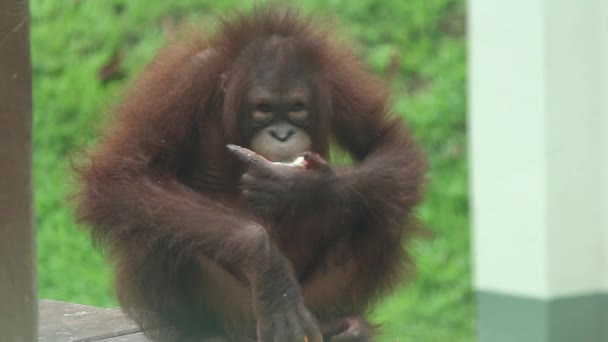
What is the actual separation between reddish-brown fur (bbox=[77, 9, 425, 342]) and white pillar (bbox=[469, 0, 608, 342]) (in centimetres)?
236

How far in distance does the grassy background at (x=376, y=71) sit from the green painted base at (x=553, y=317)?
537 millimetres

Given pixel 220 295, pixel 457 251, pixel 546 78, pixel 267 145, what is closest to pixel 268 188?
pixel 267 145

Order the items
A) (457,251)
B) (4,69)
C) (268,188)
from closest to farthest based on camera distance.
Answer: (4,69) < (268,188) < (457,251)

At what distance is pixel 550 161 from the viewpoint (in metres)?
5.82

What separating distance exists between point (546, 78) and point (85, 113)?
122 inches

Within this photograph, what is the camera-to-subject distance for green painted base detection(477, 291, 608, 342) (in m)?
5.86

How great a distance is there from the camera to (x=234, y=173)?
347 cm

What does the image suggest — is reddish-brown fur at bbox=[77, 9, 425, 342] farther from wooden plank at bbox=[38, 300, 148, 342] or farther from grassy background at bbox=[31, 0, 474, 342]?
grassy background at bbox=[31, 0, 474, 342]

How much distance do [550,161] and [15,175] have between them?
362 centimetres

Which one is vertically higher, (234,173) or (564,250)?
(234,173)

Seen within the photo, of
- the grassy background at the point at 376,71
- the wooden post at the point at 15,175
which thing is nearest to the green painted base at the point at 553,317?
the grassy background at the point at 376,71

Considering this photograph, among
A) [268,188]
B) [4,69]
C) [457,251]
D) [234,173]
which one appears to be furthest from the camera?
[457,251]

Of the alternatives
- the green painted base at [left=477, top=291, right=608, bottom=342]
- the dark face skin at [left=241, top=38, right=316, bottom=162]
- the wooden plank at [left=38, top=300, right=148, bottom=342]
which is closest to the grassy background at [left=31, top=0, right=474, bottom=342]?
the green painted base at [left=477, top=291, right=608, bottom=342]

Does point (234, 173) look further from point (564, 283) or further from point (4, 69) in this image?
point (564, 283)
